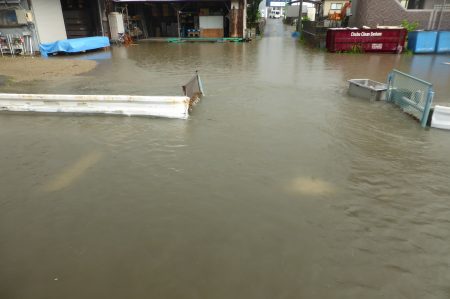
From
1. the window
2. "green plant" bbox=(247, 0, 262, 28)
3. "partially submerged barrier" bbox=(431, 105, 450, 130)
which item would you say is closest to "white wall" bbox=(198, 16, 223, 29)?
"green plant" bbox=(247, 0, 262, 28)

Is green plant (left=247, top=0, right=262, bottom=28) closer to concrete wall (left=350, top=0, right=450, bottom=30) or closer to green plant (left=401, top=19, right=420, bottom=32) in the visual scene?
concrete wall (left=350, top=0, right=450, bottom=30)

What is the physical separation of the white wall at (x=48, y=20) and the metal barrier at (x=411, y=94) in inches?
753

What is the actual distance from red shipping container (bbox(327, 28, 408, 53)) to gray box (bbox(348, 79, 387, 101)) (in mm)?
11051

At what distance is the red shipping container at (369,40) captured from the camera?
19484 mm

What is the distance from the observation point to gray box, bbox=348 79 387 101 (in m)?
9.18

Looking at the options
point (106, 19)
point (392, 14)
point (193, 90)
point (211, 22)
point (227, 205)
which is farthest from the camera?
point (211, 22)

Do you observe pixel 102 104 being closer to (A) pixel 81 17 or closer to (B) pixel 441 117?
(B) pixel 441 117

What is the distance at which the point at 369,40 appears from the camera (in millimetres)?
19594

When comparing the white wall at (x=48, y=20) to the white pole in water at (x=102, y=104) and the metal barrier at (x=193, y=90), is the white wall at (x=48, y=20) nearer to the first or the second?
the white pole in water at (x=102, y=104)

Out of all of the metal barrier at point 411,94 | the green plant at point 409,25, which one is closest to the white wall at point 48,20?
the metal barrier at point 411,94

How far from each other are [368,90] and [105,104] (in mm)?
6997

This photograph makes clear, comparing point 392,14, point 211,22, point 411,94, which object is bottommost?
point 411,94

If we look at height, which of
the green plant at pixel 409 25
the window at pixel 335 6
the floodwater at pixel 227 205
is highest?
the window at pixel 335 6

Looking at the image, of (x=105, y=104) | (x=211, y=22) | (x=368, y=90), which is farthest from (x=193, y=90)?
(x=211, y=22)
